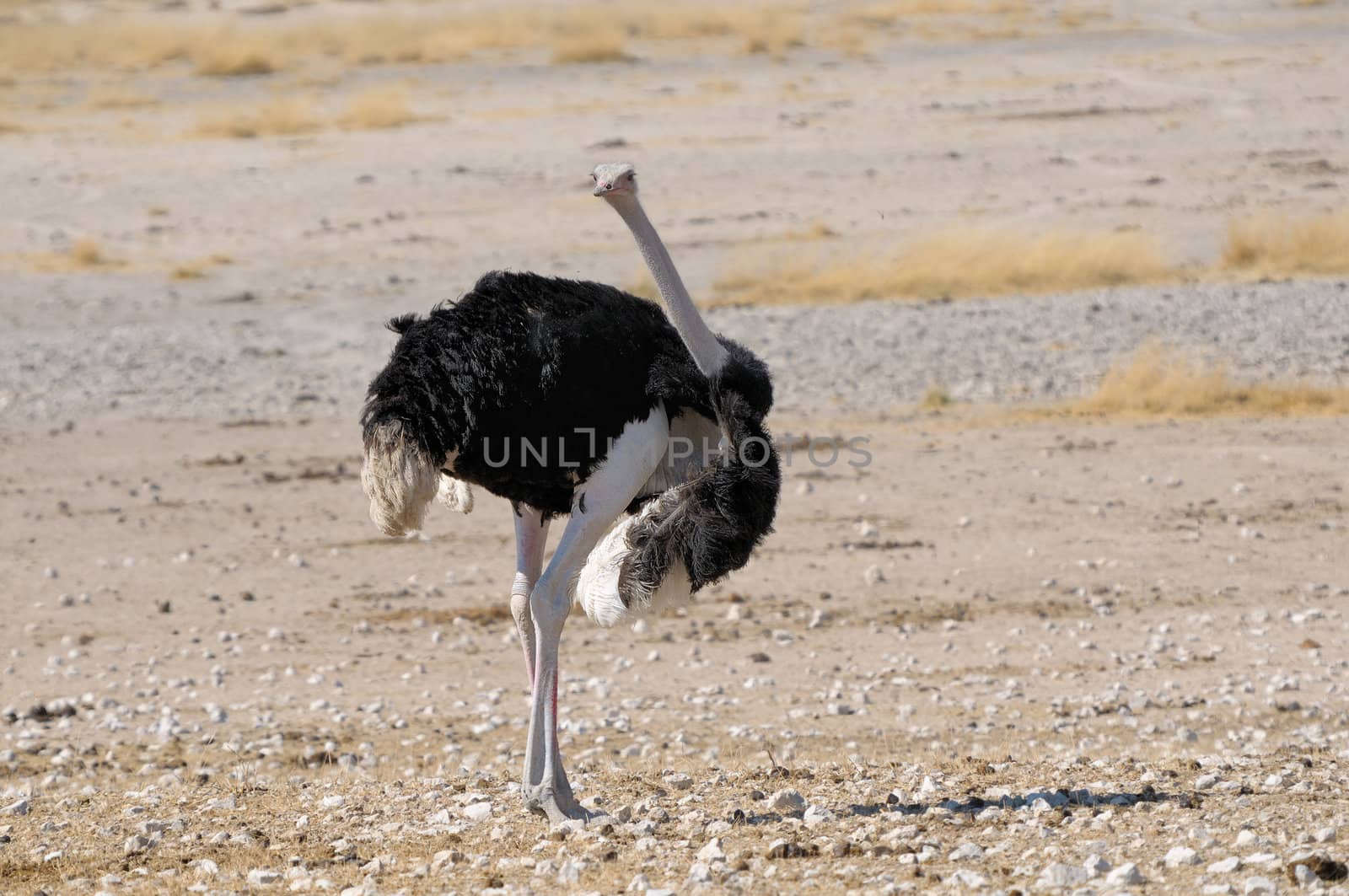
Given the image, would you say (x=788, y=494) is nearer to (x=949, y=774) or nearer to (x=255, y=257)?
(x=949, y=774)

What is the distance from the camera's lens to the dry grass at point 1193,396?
539 inches

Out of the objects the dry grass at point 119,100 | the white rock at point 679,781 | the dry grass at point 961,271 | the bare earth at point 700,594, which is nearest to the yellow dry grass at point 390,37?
the dry grass at point 119,100

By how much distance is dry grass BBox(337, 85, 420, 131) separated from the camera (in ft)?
82.5

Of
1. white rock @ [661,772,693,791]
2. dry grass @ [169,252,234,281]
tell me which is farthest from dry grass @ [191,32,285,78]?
white rock @ [661,772,693,791]

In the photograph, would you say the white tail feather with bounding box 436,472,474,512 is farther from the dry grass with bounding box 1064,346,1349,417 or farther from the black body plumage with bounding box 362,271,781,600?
the dry grass with bounding box 1064,346,1349,417

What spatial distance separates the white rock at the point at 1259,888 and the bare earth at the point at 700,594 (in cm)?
6

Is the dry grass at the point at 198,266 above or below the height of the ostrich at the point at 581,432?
above

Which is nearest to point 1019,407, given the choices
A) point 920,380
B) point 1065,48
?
point 920,380

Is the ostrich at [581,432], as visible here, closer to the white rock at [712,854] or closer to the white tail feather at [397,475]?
the white tail feather at [397,475]

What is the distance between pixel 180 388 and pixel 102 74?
62.7 ft

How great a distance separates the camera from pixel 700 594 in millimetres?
10234

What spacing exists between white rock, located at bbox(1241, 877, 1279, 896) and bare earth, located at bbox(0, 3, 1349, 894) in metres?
0.06

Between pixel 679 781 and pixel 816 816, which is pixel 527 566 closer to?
pixel 679 781

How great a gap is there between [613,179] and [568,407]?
662 mm
